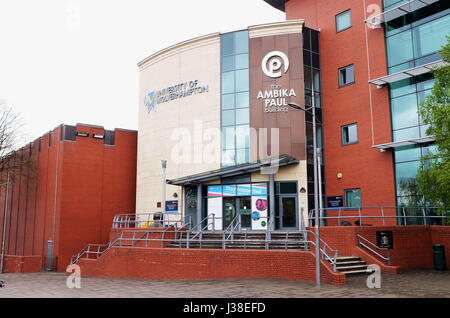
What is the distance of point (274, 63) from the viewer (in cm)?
2570

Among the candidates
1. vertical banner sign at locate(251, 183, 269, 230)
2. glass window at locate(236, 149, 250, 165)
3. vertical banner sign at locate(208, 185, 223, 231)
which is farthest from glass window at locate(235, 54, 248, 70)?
vertical banner sign at locate(208, 185, 223, 231)

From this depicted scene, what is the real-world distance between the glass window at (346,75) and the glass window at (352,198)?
→ 21.0 ft

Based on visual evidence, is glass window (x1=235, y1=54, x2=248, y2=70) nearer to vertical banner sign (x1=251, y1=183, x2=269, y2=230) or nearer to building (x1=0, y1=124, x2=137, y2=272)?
vertical banner sign (x1=251, y1=183, x2=269, y2=230)

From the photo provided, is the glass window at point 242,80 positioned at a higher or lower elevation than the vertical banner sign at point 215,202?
higher

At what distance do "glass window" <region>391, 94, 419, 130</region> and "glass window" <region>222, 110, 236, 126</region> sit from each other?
30.4 feet

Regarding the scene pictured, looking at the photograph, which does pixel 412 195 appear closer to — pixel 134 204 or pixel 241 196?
pixel 241 196

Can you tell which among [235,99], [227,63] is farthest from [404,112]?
[227,63]

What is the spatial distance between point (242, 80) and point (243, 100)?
130cm

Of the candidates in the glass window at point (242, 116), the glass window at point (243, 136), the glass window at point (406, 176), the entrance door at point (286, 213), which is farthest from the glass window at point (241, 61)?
the glass window at point (406, 176)

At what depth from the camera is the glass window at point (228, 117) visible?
26.4 metres

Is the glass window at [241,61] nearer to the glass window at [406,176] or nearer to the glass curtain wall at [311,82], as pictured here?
the glass curtain wall at [311,82]

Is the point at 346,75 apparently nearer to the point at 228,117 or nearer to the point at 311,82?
the point at 311,82

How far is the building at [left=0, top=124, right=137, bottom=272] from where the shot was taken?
29.0 m
